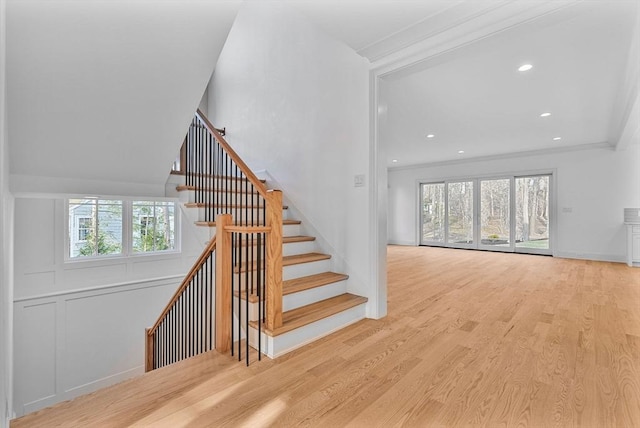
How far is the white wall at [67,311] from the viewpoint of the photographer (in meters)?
3.65

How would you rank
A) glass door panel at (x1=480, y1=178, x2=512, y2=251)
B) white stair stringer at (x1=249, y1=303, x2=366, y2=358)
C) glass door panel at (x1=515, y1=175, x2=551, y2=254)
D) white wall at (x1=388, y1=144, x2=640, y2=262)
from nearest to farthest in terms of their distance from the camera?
white stair stringer at (x1=249, y1=303, x2=366, y2=358) → white wall at (x1=388, y1=144, x2=640, y2=262) → glass door panel at (x1=515, y1=175, x2=551, y2=254) → glass door panel at (x1=480, y1=178, x2=512, y2=251)

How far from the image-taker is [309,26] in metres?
3.53

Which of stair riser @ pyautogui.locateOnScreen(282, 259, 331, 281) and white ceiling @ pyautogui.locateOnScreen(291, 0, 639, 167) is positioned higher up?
white ceiling @ pyautogui.locateOnScreen(291, 0, 639, 167)

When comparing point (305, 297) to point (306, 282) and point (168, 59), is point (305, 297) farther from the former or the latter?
point (168, 59)

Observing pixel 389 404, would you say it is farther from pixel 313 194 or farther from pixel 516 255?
pixel 516 255

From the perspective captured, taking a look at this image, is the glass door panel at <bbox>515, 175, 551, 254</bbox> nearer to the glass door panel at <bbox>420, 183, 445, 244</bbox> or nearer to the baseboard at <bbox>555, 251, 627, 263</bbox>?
the baseboard at <bbox>555, 251, 627, 263</bbox>

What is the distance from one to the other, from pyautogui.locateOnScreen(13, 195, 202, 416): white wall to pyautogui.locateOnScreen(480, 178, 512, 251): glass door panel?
23.5ft

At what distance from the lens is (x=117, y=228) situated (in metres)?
4.50

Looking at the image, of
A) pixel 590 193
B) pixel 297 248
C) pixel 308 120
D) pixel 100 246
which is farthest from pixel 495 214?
pixel 100 246

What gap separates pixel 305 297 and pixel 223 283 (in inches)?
29.3

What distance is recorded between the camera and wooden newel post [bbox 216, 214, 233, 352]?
2.13 m

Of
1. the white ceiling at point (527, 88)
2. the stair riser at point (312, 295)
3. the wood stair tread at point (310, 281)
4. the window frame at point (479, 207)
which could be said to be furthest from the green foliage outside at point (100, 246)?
the window frame at point (479, 207)

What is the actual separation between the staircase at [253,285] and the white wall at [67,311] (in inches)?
27.4

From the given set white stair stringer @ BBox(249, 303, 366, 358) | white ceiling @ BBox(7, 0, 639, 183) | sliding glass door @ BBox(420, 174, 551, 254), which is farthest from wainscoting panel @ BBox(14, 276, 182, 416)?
sliding glass door @ BBox(420, 174, 551, 254)
